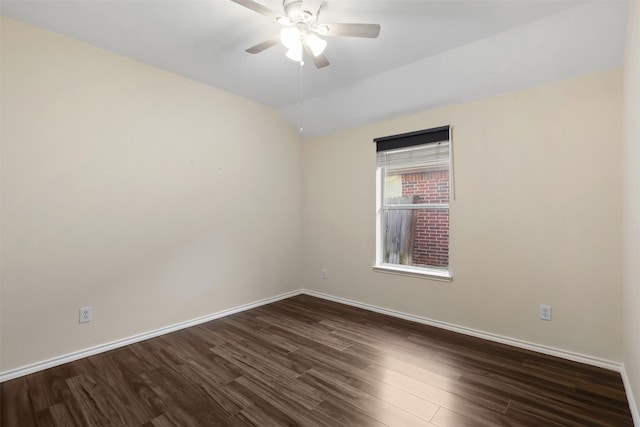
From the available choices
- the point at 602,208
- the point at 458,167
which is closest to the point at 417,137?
the point at 458,167

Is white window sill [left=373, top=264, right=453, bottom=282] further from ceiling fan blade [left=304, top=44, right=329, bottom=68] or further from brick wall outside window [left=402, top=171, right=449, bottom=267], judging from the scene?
ceiling fan blade [left=304, top=44, right=329, bottom=68]

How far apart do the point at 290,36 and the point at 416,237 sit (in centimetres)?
251

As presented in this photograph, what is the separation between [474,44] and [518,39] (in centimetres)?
31

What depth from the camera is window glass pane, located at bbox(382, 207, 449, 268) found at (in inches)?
127

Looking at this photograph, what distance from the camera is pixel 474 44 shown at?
245 centimetres

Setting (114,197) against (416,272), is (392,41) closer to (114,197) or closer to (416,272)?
(416,272)

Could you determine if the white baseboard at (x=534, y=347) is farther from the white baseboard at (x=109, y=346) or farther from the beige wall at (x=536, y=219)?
the white baseboard at (x=109, y=346)

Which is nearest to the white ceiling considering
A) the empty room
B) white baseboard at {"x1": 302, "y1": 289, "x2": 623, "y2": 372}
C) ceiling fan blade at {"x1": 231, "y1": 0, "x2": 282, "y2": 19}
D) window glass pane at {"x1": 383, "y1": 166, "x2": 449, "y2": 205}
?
the empty room

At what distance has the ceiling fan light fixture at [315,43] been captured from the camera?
78.7 inches

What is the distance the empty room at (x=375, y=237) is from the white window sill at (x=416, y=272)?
0.03m

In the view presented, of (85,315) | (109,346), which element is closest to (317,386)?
(109,346)

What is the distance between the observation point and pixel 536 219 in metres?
2.56

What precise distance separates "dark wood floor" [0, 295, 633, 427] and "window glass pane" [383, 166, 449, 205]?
4.84 feet

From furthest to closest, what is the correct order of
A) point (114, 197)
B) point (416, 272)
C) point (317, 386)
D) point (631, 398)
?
point (416, 272), point (114, 197), point (317, 386), point (631, 398)
